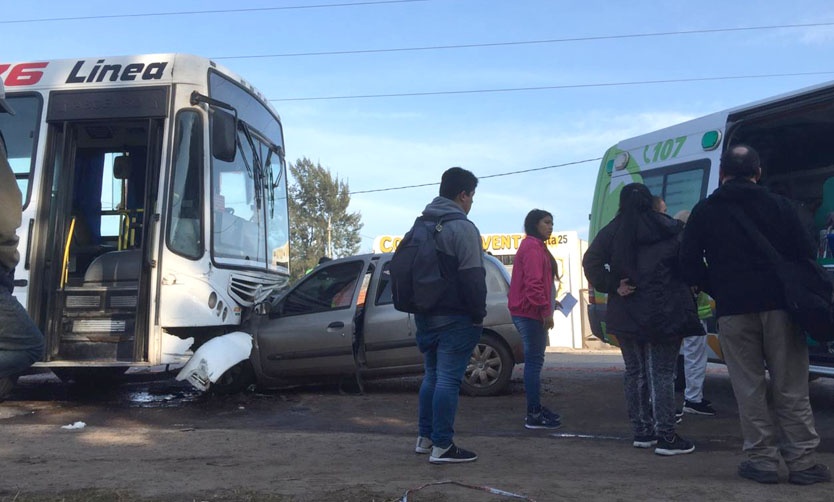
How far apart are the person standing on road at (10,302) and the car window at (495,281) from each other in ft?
18.6

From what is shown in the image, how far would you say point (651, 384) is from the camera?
5.33m

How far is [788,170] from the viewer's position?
9.52m

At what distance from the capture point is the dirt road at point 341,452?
427 centimetres

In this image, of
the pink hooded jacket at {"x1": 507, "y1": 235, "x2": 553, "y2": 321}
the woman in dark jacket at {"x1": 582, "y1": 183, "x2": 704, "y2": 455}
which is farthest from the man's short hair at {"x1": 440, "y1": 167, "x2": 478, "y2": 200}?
the pink hooded jacket at {"x1": 507, "y1": 235, "x2": 553, "y2": 321}

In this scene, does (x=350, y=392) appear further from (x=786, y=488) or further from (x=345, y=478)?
(x=786, y=488)

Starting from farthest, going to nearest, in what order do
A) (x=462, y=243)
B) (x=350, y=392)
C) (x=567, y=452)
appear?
(x=350, y=392)
(x=567, y=452)
(x=462, y=243)

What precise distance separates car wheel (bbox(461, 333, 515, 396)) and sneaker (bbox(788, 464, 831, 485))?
4.22m

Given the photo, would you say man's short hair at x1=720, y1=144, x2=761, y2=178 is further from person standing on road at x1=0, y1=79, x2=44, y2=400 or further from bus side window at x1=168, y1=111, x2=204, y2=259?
bus side window at x1=168, y1=111, x2=204, y2=259

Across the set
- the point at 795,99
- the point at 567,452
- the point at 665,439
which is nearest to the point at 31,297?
the point at 567,452

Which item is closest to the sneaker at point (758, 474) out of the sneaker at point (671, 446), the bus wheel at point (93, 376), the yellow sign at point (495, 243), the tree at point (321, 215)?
the sneaker at point (671, 446)

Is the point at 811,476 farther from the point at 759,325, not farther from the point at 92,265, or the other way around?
the point at 92,265

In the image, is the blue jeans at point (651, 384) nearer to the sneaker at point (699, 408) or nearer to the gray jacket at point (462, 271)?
the gray jacket at point (462, 271)

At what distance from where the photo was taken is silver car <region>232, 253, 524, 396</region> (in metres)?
8.50

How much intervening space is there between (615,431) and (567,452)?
1129 mm
